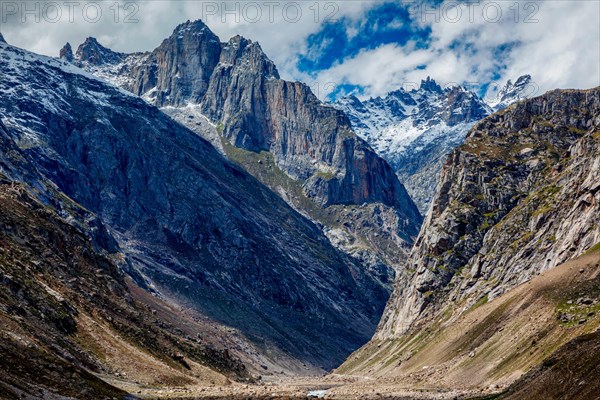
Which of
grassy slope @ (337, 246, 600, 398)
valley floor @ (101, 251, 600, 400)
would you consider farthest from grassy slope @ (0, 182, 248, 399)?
grassy slope @ (337, 246, 600, 398)

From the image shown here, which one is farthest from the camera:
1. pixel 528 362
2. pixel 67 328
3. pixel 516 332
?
pixel 516 332

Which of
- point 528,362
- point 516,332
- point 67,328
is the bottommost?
point 528,362

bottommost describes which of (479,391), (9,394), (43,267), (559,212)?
(479,391)

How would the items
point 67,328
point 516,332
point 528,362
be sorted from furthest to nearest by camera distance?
point 516,332
point 67,328
point 528,362

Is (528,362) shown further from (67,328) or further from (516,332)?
(67,328)

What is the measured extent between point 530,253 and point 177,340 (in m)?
87.5

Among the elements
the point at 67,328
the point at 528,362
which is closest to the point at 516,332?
the point at 528,362

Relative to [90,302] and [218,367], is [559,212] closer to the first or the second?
[218,367]

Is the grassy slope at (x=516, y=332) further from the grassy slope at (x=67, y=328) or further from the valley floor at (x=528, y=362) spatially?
the grassy slope at (x=67, y=328)

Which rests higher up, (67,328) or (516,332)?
(67,328)

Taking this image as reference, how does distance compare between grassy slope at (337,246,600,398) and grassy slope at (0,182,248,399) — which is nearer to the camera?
grassy slope at (0,182,248,399)

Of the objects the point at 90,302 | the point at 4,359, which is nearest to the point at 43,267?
the point at 90,302

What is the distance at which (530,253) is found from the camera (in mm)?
193000

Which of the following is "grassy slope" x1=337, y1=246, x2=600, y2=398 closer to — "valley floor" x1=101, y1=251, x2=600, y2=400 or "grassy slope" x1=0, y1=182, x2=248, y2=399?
"valley floor" x1=101, y1=251, x2=600, y2=400
